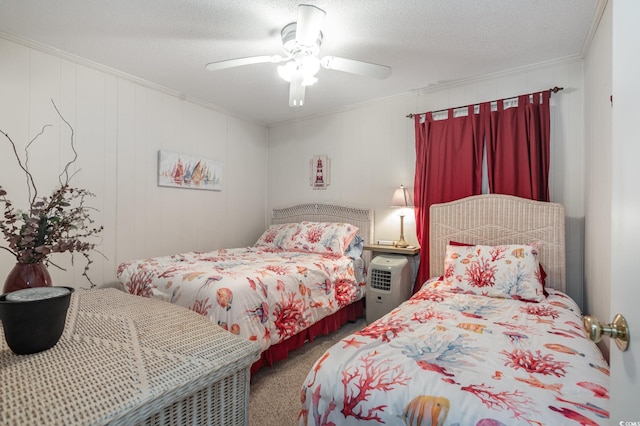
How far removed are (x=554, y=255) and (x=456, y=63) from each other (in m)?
1.74

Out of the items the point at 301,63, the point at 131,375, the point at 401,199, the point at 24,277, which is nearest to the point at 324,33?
the point at 301,63

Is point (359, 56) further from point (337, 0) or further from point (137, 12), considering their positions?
point (137, 12)

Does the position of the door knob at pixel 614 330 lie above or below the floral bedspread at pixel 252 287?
above

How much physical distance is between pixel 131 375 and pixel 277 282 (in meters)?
1.44

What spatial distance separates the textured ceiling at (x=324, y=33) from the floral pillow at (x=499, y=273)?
5.00ft

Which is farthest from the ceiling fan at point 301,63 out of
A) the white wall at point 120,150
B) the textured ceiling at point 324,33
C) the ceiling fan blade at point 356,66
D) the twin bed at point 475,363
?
the twin bed at point 475,363

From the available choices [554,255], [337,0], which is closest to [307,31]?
[337,0]

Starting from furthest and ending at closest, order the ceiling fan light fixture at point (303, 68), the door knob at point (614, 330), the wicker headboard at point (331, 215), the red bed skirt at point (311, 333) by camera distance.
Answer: the wicker headboard at point (331, 215) → the red bed skirt at point (311, 333) → the ceiling fan light fixture at point (303, 68) → the door knob at point (614, 330)

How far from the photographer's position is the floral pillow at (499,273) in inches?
77.1

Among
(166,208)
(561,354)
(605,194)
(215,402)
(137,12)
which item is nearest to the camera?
(215,402)

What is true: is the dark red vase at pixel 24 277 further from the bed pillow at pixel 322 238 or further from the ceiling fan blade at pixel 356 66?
the bed pillow at pixel 322 238

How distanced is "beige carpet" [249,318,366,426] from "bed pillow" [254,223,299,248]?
1242 mm

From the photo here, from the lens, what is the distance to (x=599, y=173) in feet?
5.99

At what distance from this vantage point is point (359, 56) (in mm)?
2486
